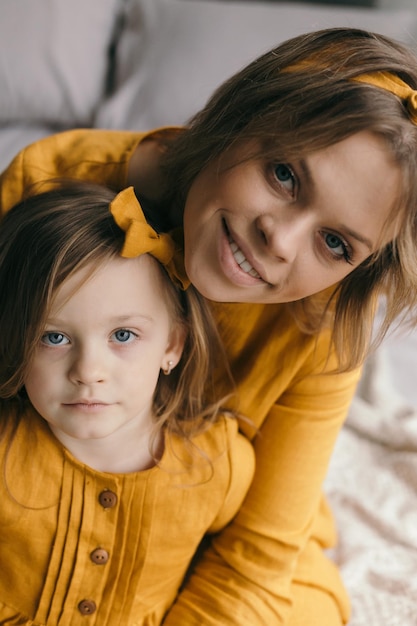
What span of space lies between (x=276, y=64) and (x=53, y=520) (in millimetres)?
643

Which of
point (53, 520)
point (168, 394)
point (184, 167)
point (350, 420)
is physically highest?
point (184, 167)

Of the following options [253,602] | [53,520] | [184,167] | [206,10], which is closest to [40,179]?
[184,167]

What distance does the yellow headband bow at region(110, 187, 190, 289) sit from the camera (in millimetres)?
875

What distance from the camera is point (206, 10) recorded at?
6.22 feet

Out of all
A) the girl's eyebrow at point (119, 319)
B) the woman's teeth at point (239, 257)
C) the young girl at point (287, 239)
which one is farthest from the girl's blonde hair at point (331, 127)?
the girl's eyebrow at point (119, 319)

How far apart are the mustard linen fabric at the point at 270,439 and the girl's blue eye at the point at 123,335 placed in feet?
0.69

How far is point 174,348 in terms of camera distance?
100cm

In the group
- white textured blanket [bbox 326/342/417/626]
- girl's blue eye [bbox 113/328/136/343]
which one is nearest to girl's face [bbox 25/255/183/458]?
girl's blue eye [bbox 113/328/136/343]

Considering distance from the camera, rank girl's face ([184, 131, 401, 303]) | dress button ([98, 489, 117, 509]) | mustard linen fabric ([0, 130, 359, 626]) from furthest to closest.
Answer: mustard linen fabric ([0, 130, 359, 626])
dress button ([98, 489, 117, 509])
girl's face ([184, 131, 401, 303])

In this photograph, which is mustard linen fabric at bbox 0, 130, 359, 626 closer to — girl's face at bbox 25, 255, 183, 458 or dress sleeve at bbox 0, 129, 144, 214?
dress sleeve at bbox 0, 129, 144, 214

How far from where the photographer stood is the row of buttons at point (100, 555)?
0.97 m

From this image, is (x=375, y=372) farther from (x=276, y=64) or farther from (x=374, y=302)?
(x=276, y=64)

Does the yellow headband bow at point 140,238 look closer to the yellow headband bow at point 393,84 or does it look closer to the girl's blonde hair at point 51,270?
the girl's blonde hair at point 51,270

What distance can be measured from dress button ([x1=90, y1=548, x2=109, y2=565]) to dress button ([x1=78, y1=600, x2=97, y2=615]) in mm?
53
